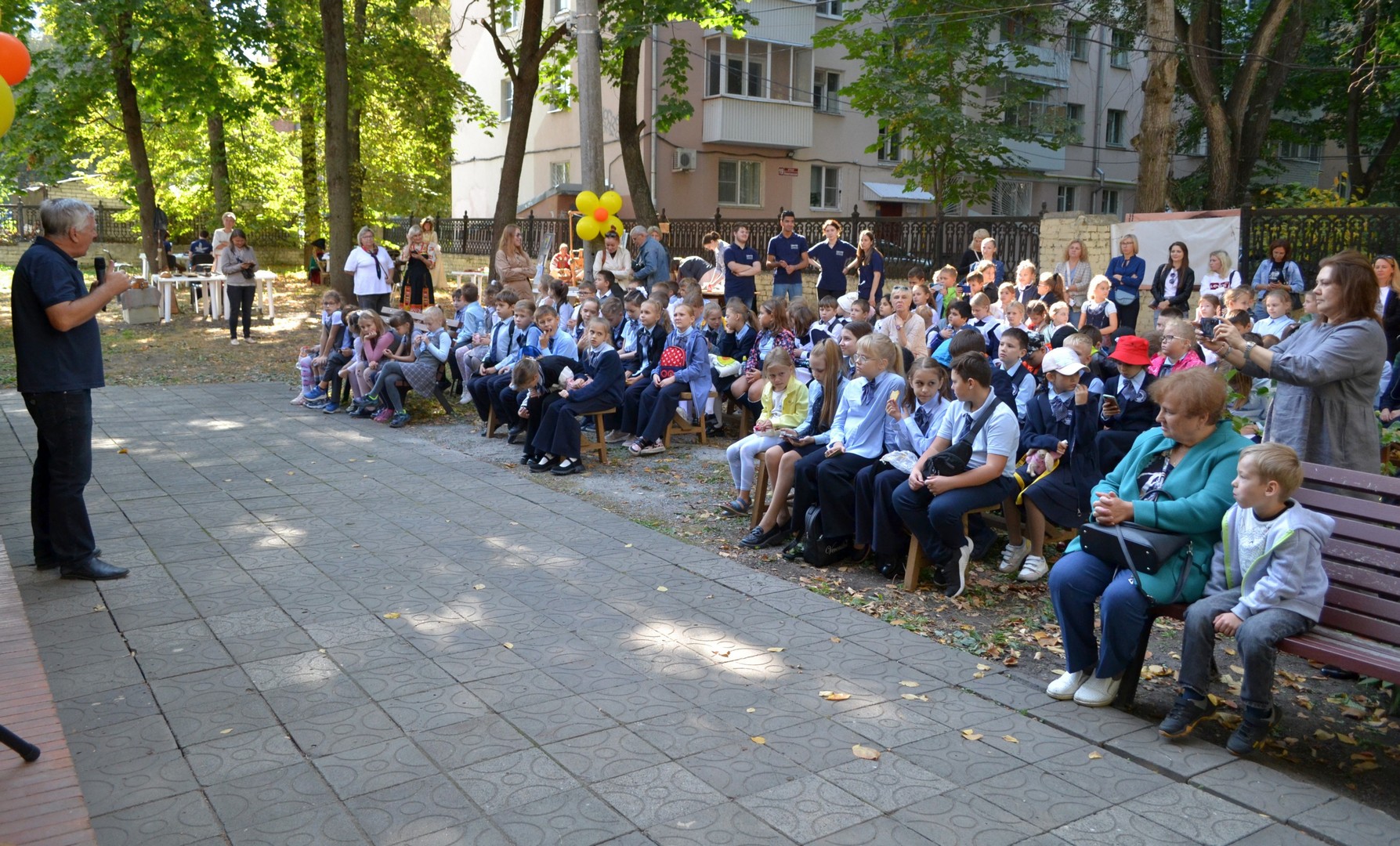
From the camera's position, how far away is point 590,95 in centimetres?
1436

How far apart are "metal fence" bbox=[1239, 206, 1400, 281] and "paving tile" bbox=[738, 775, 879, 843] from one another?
1197 cm

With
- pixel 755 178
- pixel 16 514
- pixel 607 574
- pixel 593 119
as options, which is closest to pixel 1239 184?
pixel 755 178

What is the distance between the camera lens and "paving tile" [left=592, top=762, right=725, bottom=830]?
146 inches

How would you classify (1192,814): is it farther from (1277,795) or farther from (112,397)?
(112,397)

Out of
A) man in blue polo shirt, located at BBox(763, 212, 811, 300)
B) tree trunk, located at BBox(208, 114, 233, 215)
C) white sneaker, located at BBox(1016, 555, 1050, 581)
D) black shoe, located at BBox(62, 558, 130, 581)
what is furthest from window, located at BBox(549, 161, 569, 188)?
white sneaker, located at BBox(1016, 555, 1050, 581)

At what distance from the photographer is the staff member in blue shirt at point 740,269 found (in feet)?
47.2

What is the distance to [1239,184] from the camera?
84.6 ft

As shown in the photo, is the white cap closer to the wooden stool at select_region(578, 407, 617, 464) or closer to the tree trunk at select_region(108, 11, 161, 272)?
the wooden stool at select_region(578, 407, 617, 464)

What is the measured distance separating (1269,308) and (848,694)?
7.17 metres

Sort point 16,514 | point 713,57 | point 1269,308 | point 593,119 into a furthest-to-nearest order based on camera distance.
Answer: point 713,57 < point 593,119 < point 1269,308 < point 16,514

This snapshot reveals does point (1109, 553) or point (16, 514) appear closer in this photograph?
point (1109, 553)

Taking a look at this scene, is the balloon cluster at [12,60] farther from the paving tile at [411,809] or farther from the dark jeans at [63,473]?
the paving tile at [411,809]

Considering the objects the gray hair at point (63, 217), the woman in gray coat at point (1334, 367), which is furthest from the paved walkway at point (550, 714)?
the gray hair at point (63, 217)

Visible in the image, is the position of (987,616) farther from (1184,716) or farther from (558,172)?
(558,172)
